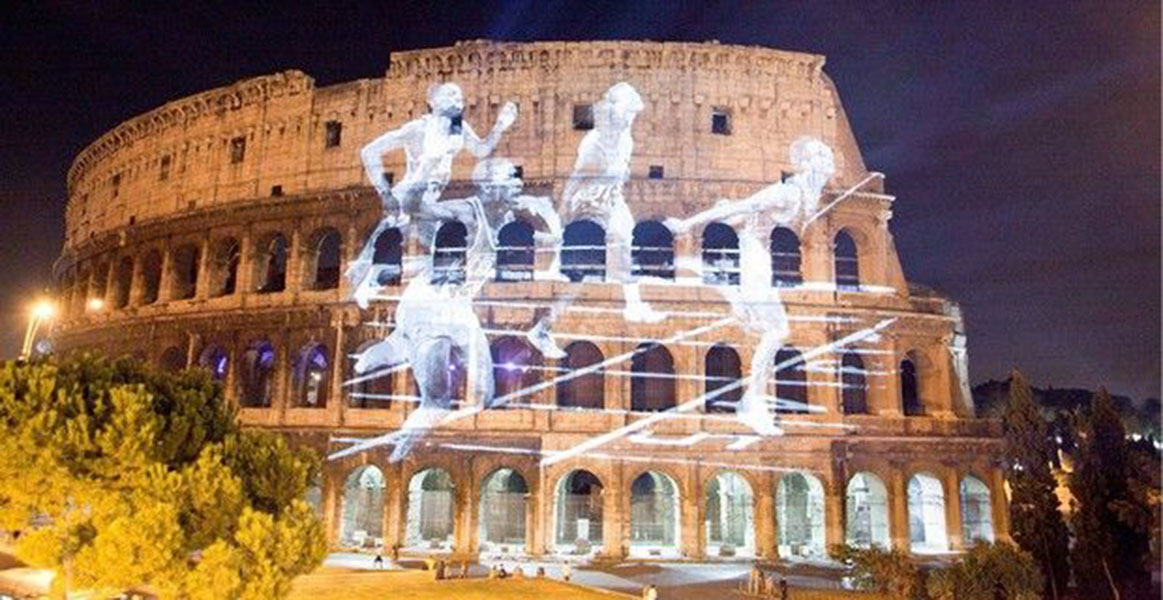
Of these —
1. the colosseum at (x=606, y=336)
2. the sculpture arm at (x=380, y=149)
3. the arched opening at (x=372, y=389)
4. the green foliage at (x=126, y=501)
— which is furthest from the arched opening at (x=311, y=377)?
the green foliage at (x=126, y=501)

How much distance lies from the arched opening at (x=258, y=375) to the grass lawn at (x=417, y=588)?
38.0 feet

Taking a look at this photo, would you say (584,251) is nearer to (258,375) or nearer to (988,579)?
(258,375)

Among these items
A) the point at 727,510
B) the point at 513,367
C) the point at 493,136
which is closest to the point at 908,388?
the point at 727,510

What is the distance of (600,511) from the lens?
25391 millimetres

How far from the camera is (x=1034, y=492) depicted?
19.5 m

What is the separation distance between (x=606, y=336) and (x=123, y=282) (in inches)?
815

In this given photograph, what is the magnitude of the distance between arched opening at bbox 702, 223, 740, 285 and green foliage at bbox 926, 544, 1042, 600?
12324 mm

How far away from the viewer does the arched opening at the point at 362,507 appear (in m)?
26.0

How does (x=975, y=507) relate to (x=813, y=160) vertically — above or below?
below

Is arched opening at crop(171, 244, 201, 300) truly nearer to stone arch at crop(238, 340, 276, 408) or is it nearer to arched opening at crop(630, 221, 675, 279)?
stone arch at crop(238, 340, 276, 408)

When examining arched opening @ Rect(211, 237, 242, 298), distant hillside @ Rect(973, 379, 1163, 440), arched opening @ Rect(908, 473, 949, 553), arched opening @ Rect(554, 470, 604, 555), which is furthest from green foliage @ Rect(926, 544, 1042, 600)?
distant hillside @ Rect(973, 379, 1163, 440)

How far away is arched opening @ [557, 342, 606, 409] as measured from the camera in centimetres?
2623

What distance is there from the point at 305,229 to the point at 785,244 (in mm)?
17286

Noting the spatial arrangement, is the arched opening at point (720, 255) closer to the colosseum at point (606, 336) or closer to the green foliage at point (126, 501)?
the colosseum at point (606, 336)
